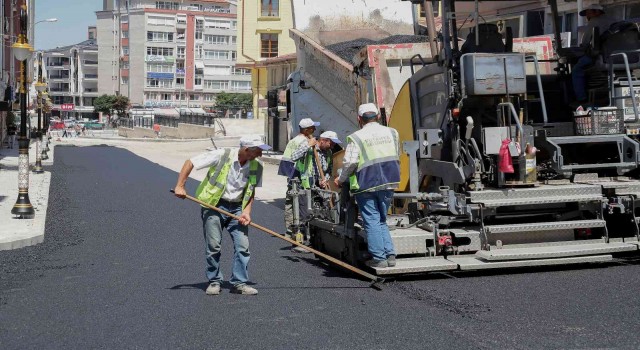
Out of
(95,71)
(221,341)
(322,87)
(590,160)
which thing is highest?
(95,71)

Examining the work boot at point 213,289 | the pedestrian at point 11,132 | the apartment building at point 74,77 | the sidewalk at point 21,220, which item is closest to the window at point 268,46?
the pedestrian at point 11,132

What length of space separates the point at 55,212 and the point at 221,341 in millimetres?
10150

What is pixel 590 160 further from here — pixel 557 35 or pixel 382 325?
pixel 382 325

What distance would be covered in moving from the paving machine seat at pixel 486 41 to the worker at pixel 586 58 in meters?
0.97

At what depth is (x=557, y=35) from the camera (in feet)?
34.2

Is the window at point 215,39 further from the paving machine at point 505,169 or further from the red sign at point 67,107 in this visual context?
the paving machine at point 505,169

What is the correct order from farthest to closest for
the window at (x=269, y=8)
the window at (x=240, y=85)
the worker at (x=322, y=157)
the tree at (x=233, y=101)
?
the window at (x=240, y=85) → the tree at (x=233, y=101) → the window at (x=269, y=8) → the worker at (x=322, y=157)

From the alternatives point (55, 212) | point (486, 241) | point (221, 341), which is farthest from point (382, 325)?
point (55, 212)

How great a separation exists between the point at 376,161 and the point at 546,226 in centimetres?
168

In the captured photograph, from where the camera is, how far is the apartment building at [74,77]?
12525 cm

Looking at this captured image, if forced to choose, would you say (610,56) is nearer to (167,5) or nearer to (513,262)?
(513,262)

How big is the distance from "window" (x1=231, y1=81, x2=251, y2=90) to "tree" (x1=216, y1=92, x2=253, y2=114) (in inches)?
324

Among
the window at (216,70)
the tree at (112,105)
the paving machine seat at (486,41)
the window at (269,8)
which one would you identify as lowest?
the paving machine seat at (486,41)

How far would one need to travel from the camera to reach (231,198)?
7.75 meters
